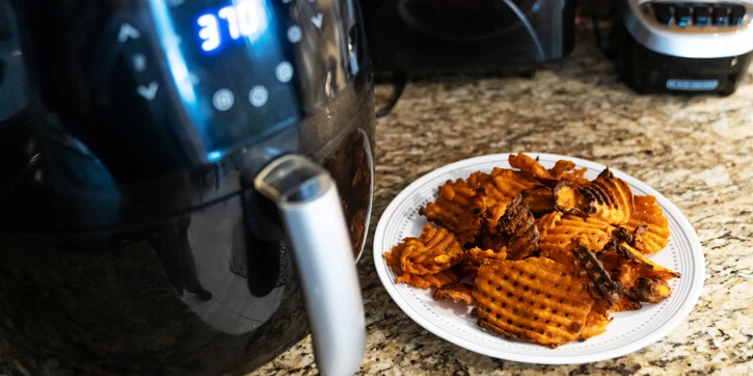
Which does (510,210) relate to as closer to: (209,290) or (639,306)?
(639,306)

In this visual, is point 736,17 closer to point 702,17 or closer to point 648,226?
point 702,17

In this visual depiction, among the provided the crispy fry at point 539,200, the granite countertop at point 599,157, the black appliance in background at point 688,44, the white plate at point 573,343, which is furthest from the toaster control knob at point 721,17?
the crispy fry at point 539,200

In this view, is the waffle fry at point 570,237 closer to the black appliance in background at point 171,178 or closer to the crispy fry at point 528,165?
the crispy fry at point 528,165

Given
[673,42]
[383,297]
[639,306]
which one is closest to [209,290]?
[383,297]

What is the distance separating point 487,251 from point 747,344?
0.26 meters

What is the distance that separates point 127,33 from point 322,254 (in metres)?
0.17

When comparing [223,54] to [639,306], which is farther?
[639,306]

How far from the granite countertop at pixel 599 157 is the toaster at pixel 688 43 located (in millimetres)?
36

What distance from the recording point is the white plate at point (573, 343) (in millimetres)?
597

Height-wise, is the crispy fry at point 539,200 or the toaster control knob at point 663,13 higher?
the toaster control knob at point 663,13

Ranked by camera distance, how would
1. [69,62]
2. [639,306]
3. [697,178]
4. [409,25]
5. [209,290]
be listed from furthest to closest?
[409,25] → [697,178] → [639,306] → [209,290] → [69,62]

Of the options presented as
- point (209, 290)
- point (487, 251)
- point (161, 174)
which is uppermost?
point (161, 174)

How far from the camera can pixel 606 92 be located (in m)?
1.05

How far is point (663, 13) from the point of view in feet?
3.11
